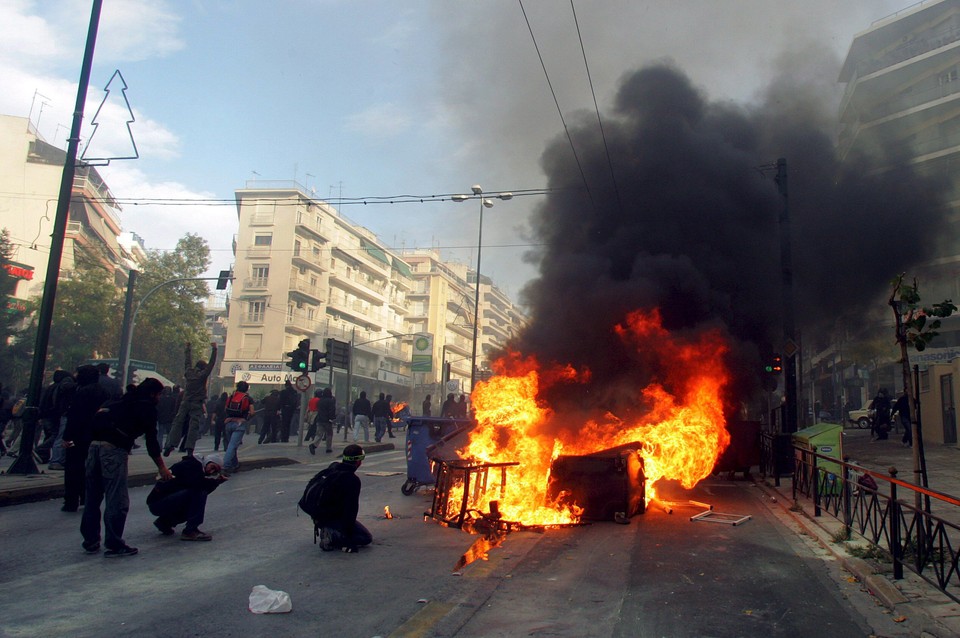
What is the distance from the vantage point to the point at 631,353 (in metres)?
13.0

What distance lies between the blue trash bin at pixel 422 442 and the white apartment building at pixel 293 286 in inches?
1427

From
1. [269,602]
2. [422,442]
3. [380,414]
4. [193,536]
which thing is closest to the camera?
[269,602]

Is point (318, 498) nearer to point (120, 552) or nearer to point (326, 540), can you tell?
point (326, 540)

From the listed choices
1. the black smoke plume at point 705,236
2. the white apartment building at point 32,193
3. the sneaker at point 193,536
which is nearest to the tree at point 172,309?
the white apartment building at point 32,193

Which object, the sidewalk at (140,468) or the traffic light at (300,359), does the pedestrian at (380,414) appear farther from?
the traffic light at (300,359)

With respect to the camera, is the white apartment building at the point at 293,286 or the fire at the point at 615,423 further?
the white apartment building at the point at 293,286

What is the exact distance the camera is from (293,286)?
50.6m

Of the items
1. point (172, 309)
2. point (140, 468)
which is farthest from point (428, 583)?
point (172, 309)

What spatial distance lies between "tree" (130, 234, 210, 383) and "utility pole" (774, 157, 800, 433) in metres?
32.2

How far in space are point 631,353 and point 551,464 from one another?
525 centimetres

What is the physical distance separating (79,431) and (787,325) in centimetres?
1337

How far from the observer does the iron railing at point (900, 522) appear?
4738mm

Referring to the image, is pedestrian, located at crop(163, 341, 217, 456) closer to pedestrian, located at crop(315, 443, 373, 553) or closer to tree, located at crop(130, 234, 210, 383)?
pedestrian, located at crop(315, 443, 373, 553)

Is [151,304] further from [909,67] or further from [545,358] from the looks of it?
[909,67]
